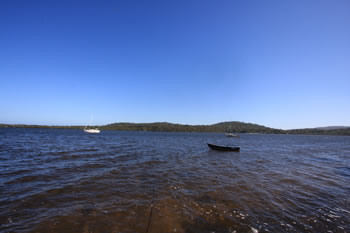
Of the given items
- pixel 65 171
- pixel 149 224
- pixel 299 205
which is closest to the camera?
pixel 149 224

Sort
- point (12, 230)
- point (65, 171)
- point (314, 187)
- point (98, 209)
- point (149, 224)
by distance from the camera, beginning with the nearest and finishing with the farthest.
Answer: point (12, 230), point (149, 224), point (98, 209), point (314, 187), point (65, 171)

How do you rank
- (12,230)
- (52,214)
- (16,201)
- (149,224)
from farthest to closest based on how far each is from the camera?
(16,201) → (52,214) → (149,224) → (12,230)

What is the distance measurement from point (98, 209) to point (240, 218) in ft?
21.0

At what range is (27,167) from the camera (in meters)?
13.4

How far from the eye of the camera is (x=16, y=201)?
24.2 feet

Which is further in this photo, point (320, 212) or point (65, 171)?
point (65, 171)

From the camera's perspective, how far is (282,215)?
6.88 meters

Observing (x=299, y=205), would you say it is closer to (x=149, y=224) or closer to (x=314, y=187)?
(x=314, y=187)

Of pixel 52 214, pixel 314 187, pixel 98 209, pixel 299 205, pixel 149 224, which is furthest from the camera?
pixel 314 187

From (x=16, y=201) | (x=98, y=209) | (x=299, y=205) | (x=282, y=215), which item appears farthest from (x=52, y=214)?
(x=299, y=205)

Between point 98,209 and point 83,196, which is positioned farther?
point 83,196

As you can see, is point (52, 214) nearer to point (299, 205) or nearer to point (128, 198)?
point (128, 198)

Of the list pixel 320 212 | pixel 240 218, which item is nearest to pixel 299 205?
pixel 320 212

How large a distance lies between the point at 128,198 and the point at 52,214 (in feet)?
10.6
